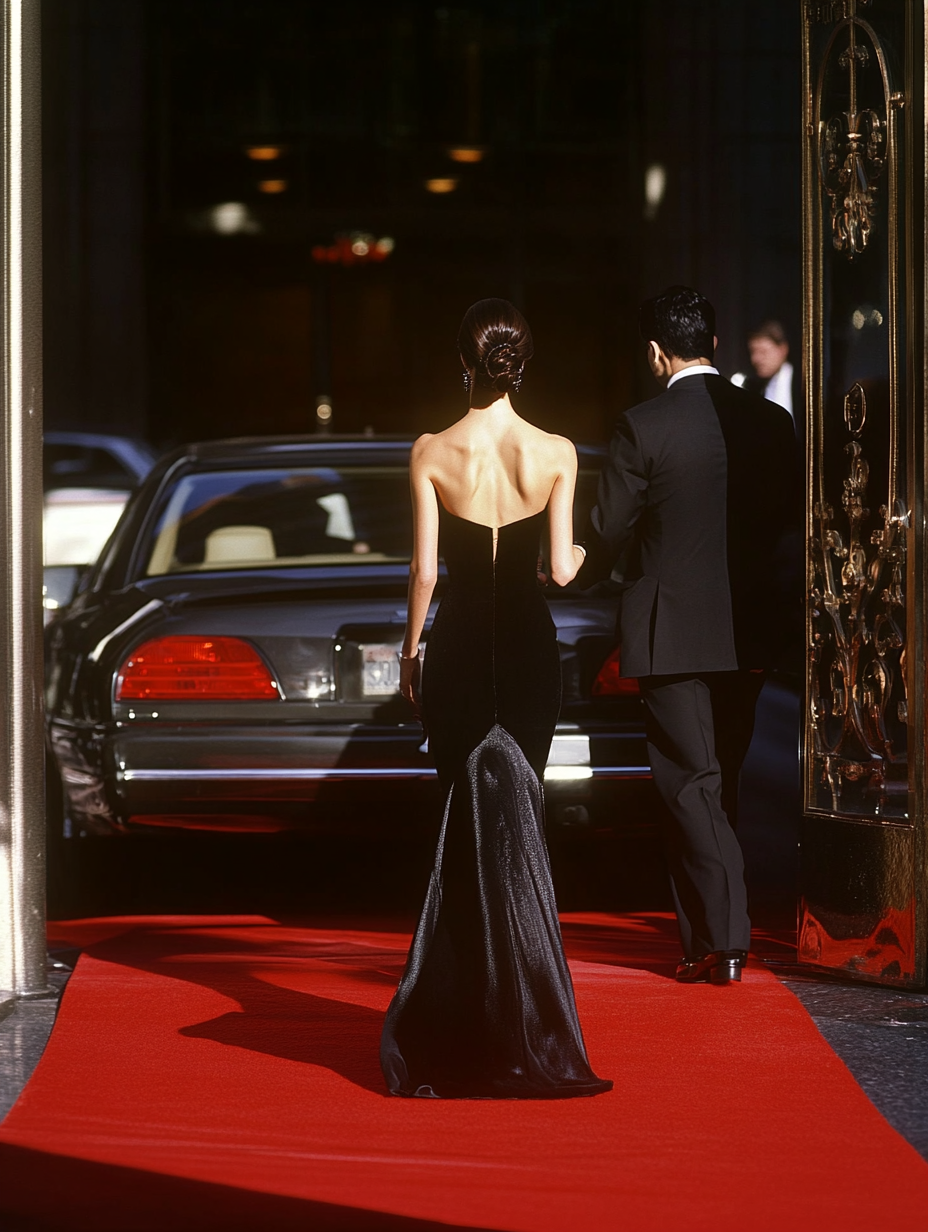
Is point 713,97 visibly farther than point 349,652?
Yes

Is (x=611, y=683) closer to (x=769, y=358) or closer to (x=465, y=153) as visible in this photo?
(x=769, y=358)

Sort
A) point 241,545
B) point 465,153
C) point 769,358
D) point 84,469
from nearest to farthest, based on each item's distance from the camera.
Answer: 1. point 241,545
2. point 769,358
3. point 84,469
4. point 465,153

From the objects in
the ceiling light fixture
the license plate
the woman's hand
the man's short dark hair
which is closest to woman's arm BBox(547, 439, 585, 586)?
the woman's hand

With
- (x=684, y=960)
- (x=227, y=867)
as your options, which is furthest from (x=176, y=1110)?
(x=227, y=867)

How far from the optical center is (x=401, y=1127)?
156 inches

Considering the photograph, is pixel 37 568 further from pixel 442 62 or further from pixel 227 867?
pixel 442 62

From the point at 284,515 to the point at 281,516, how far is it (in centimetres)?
1

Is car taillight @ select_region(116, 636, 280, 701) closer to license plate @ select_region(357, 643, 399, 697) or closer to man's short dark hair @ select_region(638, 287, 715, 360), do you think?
license plate @ select_region(357, 643, 399, 697)

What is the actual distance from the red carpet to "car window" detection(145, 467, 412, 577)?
1.91m

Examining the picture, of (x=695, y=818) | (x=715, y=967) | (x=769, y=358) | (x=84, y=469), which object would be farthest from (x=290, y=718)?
(x=84, y=469)

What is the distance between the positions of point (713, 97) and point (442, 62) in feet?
14.9

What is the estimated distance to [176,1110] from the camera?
4113 mm

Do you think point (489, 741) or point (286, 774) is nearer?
point (489, 741)

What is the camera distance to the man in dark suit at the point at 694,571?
5.46 m
